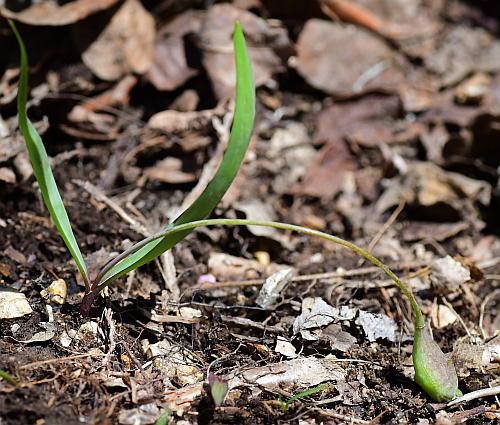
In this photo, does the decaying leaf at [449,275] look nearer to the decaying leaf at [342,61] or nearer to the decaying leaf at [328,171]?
the decaying leaf at [328,171]

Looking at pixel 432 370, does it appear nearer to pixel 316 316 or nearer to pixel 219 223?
pixel 316 316

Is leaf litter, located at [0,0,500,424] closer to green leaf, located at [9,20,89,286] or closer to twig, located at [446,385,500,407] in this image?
twig, located at [446,385,500,407]

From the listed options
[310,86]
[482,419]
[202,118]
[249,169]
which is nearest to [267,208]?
[249,169]

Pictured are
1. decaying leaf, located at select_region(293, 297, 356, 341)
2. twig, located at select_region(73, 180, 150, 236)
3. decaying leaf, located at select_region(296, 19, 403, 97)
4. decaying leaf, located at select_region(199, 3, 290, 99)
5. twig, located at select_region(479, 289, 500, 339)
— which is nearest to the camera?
decaying leaf, located at select_region(293, 297, 356, 341)

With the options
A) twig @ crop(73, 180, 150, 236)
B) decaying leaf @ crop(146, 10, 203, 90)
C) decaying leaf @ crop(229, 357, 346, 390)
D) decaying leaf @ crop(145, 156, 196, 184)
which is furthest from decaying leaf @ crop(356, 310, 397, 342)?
decaying leaf @ crop(146, 10, 203, 90)

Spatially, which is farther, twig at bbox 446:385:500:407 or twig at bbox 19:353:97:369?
twig at bbox 446:385:500:407

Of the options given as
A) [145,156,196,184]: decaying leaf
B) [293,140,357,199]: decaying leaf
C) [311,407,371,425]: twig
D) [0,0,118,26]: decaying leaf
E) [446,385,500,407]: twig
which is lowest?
[293,140,357,199]: decaying leaf

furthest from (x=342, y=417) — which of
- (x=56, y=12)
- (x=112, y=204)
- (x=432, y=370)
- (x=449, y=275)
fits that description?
(x=56, y=12)

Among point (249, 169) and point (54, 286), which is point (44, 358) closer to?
point (54, 286)
